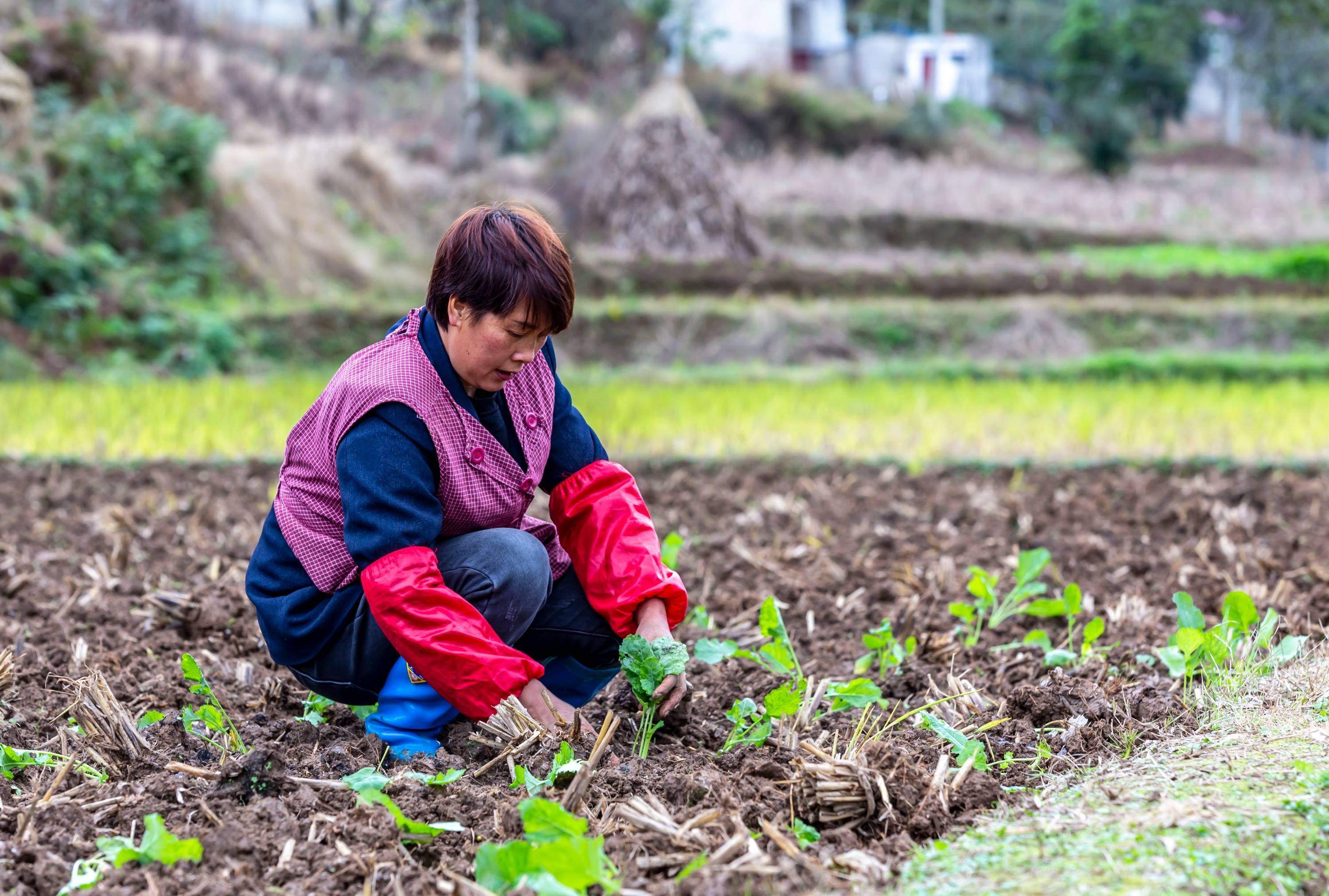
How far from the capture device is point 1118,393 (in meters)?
8.20

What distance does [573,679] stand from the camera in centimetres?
245

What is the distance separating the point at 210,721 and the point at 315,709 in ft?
1.18

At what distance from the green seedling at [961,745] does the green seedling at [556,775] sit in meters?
0.62

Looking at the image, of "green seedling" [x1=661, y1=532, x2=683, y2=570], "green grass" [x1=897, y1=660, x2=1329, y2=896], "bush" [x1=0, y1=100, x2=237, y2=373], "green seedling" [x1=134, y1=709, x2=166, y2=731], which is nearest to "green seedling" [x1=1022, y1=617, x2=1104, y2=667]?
"green grass" [x1=897, y1=660, x2=1329, y2=896]

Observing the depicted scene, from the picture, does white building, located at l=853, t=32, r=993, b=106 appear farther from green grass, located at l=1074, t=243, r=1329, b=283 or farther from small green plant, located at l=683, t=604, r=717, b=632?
small green plant, located at l=683, t=604, r=717, b=632

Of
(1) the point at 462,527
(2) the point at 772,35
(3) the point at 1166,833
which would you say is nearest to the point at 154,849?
(1) the point at 462,527

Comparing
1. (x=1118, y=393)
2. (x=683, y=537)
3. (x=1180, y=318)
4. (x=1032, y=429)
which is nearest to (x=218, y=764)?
(x=683, y=537)

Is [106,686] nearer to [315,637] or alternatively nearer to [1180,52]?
[315,637]

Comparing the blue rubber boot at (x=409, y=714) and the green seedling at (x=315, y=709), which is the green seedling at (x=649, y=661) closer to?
the blue rubber boot at (x=409, y=714)

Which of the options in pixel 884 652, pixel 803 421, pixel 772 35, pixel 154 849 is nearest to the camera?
pixel 154 849

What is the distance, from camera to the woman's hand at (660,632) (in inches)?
85.0

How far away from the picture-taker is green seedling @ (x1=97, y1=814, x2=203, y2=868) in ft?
5.38

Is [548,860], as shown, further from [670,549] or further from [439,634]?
[670,549]

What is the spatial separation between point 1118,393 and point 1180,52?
23.6m
